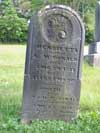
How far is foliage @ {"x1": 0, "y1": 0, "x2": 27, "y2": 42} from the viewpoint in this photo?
3716cm

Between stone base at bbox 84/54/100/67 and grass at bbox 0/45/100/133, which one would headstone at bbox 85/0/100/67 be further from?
grass at bbox 0/45/100/133

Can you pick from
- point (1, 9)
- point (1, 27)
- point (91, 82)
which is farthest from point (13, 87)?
point (1, 9)

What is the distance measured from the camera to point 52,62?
6262 millimetres

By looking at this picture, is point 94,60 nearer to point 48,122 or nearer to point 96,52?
point 96,52

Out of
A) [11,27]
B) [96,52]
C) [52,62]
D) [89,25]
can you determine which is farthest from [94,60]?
[89,25]

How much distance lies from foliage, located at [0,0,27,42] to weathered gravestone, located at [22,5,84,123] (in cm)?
3060

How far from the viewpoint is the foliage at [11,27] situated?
37156 millimetres

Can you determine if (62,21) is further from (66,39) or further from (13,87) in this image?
(13,87)

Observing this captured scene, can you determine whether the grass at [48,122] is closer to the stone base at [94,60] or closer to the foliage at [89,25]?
the stone base at [94,60]

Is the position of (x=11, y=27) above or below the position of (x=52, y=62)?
above

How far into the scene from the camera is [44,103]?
632 cm

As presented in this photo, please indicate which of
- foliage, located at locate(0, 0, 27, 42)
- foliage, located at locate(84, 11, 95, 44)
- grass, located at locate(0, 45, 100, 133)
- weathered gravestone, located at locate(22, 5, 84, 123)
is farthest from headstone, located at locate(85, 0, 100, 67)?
foliage, located at locate(0, 0, 27, 42)

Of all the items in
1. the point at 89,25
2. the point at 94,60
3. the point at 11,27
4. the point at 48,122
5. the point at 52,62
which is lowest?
the point at 48,122

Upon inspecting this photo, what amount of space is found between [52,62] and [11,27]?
106ft
